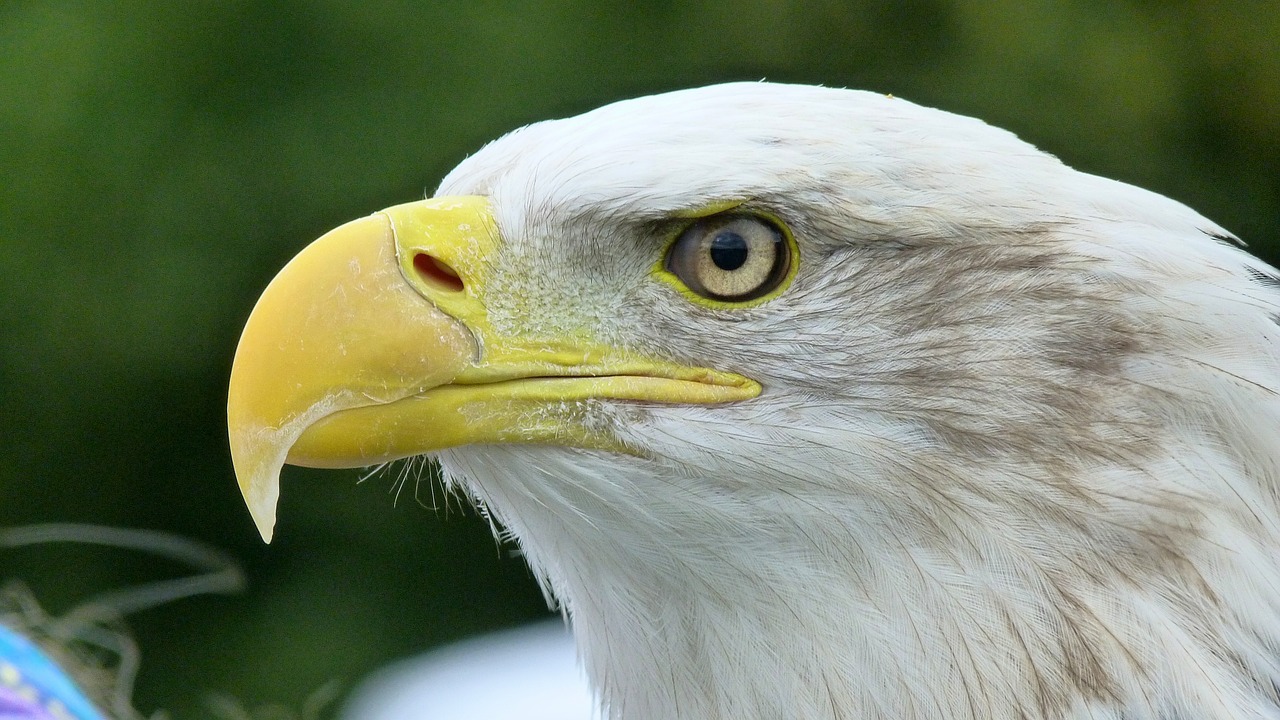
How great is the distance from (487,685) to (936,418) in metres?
2.48

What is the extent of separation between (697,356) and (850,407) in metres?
0.18

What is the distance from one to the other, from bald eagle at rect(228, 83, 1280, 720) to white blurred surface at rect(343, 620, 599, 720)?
175 cm

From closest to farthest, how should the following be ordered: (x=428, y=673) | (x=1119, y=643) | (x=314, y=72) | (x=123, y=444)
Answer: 1. (x=1119, y=643)
2. (x=428, y=673)
3. (x=314, y=72)
4. (x=123, y=444)

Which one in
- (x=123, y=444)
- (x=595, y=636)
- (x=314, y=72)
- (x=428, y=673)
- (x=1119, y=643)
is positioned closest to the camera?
(x=1119, y=643)

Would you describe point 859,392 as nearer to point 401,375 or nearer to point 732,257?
point 732,257

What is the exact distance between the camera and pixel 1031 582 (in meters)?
1.44

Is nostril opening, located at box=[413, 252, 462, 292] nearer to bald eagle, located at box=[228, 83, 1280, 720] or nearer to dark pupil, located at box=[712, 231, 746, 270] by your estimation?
bald eagle, located at box=[228, 83, 1280, 720]

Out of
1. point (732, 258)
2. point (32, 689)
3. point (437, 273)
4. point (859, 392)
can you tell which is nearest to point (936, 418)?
point (859, 392)

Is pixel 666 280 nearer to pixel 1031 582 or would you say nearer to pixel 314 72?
pixel 1031 582

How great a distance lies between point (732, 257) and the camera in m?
1.45

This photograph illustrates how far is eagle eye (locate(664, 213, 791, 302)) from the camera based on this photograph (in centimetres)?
146

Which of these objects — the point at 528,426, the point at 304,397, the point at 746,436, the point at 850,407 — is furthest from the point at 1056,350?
the point at 304,397

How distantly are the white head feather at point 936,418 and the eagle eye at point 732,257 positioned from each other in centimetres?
2

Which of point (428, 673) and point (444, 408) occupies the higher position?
point (444, 408)
